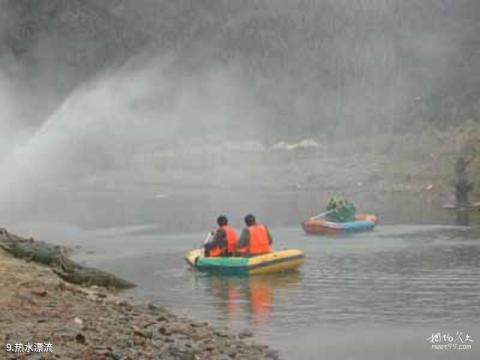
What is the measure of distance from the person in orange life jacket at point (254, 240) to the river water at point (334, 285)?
1.00 m

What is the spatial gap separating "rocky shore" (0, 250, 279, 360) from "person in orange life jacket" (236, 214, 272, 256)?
6.67 metres

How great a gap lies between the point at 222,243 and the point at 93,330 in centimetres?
1196

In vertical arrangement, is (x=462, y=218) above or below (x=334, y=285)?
above

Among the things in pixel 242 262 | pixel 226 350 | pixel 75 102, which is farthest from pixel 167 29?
pixel 226 350

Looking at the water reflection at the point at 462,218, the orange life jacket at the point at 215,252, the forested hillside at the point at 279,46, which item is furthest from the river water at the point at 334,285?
the forested hillside at the point at 279,46

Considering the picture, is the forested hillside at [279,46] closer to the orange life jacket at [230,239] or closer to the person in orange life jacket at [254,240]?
the orange life jacket at [230,239]

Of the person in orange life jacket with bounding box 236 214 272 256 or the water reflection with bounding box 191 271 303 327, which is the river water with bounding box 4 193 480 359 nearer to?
the water reflection with bounding box 191 271 303 327

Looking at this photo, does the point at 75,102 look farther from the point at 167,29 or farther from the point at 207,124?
the point at 167,29

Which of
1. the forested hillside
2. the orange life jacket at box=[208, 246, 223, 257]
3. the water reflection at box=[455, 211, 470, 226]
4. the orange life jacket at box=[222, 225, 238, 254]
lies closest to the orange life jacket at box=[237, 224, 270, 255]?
the orange life jacket at box=[222, 225, 238, 254]

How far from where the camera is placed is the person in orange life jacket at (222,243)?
1070 inches

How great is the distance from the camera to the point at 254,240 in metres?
26.6

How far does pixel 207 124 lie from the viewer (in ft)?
331

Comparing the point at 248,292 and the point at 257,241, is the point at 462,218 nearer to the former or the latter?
the point at 257,241

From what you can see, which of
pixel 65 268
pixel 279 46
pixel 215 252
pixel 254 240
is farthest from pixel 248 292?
pixel 279 46
